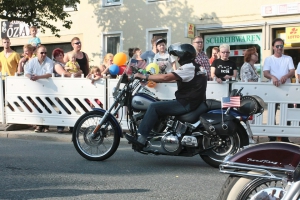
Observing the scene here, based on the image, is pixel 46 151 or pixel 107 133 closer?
pixel 107 133

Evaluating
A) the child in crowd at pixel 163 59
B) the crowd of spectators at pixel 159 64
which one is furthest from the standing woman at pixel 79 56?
the child in crowd at pixel 163 59

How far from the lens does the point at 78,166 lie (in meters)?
6.54

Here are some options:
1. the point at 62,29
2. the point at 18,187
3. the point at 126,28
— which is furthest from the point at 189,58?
the point at 62,29

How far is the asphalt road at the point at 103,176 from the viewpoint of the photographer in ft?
16.6

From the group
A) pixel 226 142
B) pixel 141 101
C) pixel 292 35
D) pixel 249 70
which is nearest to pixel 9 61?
pixel 249 70

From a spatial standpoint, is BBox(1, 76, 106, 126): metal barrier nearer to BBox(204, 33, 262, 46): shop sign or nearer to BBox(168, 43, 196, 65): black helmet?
BBox(168, 43, 196, 65): black helmet

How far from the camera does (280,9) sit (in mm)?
16516

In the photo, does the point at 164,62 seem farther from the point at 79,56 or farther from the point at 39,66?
the point at 39,66

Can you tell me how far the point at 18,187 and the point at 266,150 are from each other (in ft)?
10.3

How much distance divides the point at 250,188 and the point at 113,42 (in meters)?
18.9

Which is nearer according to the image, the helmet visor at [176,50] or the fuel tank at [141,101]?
the helmet visor at [176,50]

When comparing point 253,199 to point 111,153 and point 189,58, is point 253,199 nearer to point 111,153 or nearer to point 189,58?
point 189,58

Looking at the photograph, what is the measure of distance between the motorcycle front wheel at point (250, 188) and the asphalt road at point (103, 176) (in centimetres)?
179

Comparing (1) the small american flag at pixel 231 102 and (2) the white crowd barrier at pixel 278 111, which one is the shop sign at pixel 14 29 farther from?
(1) the small american flag at pixel 231 102
